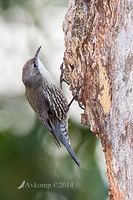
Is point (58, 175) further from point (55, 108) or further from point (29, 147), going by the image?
point (55, 108)

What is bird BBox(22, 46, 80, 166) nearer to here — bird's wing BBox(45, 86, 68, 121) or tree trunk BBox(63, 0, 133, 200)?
bird's wing BBox(45, 86, 68, 121)

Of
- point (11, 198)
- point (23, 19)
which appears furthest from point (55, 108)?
point (23, 19)

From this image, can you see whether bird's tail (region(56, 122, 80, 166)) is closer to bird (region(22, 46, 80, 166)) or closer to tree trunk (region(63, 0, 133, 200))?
bird (region(22, 46, 80, 166))

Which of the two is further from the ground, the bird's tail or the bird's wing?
the bird's wing

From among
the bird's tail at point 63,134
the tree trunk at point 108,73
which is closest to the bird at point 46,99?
the bird's tail at point 63,134

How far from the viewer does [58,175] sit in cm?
629

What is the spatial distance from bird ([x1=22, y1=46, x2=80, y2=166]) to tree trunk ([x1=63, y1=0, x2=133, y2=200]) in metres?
0.74

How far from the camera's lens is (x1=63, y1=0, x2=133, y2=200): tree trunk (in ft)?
13.3

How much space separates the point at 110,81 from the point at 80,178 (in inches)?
90.2

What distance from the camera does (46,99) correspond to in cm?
568

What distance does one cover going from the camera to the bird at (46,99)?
5.64m

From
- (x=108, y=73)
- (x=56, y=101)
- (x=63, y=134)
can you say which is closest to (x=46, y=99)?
(x=56, y=101)

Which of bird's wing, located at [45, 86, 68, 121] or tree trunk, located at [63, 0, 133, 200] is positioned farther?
bird's wing, located at [45, 86, 68, 121]

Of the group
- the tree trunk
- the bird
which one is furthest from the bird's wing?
the tree trunk
